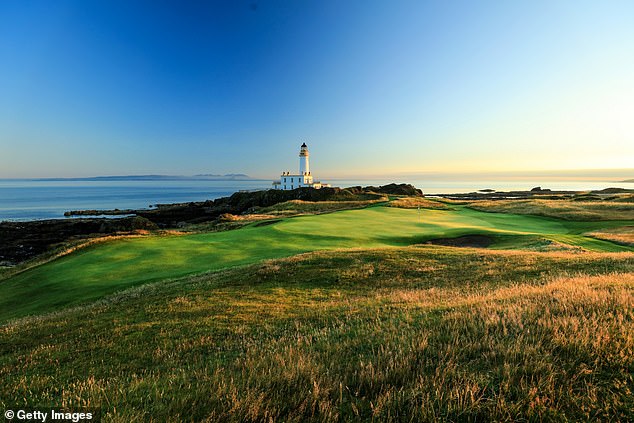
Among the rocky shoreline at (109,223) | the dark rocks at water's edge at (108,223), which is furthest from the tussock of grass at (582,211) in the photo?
the dark rocks at water's edge at (108,223)

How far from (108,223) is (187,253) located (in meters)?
42.1

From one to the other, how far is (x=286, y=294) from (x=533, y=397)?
398 inches

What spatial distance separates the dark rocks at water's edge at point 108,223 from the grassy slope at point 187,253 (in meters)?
23.0

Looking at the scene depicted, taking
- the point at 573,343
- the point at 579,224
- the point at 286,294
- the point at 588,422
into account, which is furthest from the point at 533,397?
the point at 579,224

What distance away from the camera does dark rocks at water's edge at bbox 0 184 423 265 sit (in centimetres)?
4497

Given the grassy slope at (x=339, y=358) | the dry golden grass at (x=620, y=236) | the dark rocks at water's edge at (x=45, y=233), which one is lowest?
the dark rocks at water's edge at (x=45, y=233)

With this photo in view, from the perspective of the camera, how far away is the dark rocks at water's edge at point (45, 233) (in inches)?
1677

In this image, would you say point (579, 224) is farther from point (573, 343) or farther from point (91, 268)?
point (91, 268)

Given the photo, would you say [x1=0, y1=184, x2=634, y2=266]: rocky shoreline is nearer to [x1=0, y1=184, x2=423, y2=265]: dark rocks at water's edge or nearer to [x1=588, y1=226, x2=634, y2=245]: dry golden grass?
[x1=0, y1=184, x2=423, y2=265]: dark rocks at water's edge

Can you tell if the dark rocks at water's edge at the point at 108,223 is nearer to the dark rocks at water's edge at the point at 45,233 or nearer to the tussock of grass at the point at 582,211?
the dark rocks at water's edge at the point at 45,233

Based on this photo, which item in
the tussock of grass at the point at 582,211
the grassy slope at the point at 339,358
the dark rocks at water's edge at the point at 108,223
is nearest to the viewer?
the grassy slope at the point at 339,358

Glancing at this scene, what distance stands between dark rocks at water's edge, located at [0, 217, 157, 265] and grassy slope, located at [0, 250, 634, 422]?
136ft

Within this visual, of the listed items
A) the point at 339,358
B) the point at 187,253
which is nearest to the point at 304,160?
the point at 187,253

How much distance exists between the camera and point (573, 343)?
456 centimetres
